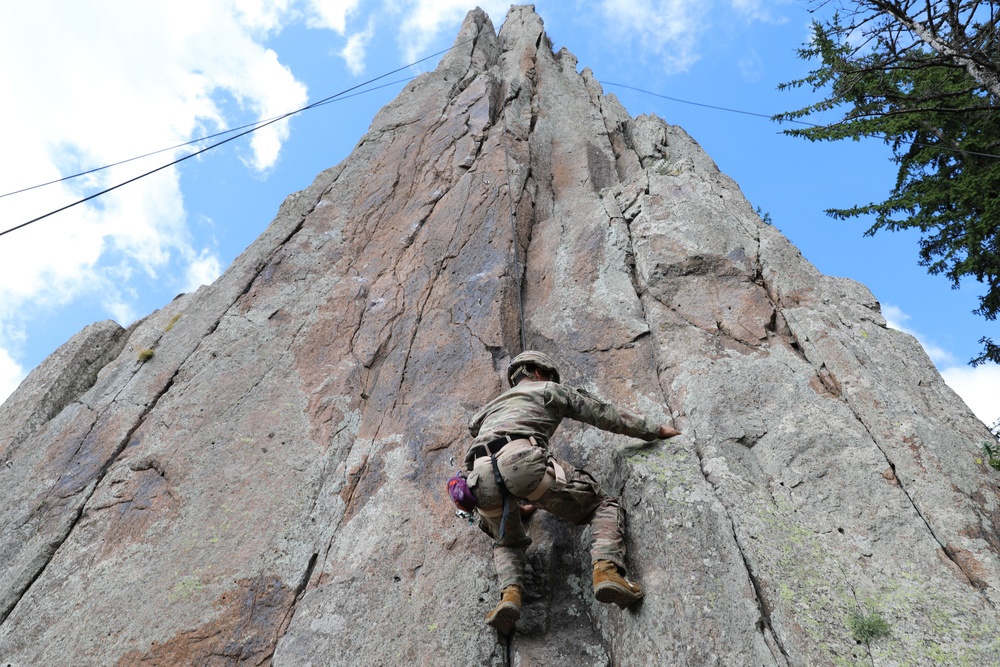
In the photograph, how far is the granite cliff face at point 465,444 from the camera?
225 inches

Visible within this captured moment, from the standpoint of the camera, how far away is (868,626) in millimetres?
5164

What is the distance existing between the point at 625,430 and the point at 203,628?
4.59m

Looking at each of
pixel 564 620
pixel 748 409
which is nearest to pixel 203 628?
pixel 564 620

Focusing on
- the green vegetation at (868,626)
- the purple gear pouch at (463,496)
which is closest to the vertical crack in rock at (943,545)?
the green vegetation at (868,626)

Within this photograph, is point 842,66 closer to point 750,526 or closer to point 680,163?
point 680,163

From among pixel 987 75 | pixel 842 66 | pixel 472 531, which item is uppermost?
pixel 842 66

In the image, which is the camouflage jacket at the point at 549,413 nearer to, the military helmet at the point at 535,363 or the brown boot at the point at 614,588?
the military helmet at the point at 535,363

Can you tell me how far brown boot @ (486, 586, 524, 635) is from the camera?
5.74 meters

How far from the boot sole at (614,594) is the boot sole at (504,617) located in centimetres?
71

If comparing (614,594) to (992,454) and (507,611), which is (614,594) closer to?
(507,611)

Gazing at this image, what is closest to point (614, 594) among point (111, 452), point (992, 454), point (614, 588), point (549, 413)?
point (614, 588)

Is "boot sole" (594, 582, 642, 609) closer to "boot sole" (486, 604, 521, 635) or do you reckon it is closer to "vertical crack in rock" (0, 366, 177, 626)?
"boot sole" (486, 604, 521, 635)

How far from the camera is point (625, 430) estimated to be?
6.90m

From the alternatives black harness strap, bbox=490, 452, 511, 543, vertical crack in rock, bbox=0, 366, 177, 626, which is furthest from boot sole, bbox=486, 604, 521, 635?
vertical crack in rock, bbox=0, 366, 177, 626
